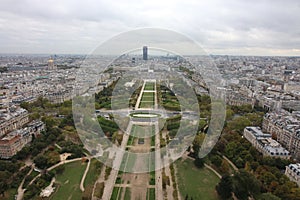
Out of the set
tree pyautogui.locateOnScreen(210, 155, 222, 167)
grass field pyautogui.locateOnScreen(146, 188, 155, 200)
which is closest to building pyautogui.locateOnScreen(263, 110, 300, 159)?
tree pyautogui.locateOnScreen(210, 155, 222, 167)

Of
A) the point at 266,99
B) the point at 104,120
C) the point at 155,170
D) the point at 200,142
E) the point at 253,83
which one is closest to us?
the point at 155,170

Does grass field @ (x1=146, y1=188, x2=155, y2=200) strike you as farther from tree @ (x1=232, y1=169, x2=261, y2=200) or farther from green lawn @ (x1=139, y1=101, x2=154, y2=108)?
green lawn @ (x1=139, y1=101, x2=154, y2=108)

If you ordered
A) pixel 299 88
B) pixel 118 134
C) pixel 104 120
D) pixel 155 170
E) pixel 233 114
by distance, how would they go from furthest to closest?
pixel 299 88
pixel 233 114
pixel 104 120
pixel 118 134
pixel 155 170

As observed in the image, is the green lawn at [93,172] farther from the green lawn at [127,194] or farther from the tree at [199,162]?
the tree at [199,162]

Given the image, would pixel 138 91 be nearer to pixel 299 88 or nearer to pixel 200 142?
pixel 200 142

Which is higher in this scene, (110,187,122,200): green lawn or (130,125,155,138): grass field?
(130,125,155,138): grass field

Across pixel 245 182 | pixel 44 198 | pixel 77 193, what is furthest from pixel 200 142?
pixel 44 198

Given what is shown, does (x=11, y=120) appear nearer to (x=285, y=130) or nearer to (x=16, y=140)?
(x=16, y=140)

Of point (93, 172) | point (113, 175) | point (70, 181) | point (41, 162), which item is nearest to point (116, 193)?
point (113, 175)
